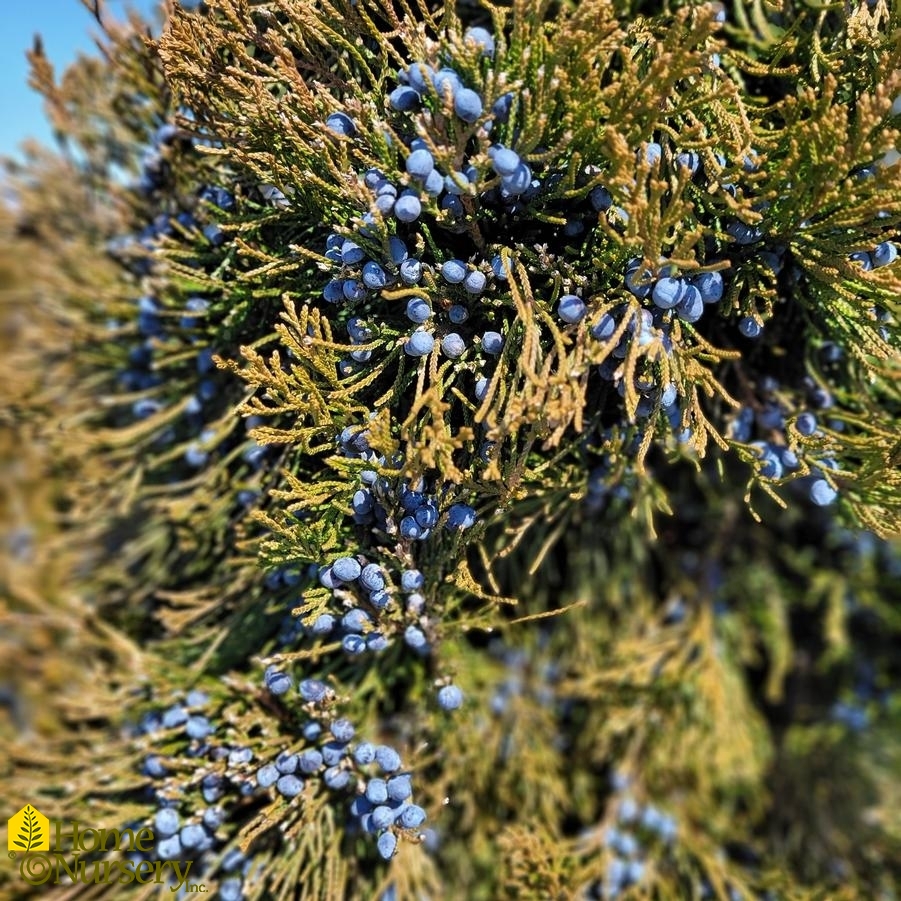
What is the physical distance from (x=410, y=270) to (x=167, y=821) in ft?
2.57

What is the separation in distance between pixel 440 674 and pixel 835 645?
3.78ft

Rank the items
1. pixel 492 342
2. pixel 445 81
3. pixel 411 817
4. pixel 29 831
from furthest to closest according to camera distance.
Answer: pixel 29 831
pixel 411 817
pixel 492 342
pixel 445 81

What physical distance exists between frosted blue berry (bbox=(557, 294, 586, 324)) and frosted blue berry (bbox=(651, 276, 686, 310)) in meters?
0.07

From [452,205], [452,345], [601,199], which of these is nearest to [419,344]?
[452,345]

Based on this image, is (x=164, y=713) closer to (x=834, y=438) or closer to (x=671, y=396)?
(x=671, y=396)

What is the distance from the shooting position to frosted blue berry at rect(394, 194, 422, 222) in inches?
27.3

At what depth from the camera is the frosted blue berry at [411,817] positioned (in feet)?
2.78

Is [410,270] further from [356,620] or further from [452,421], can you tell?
[356,620]

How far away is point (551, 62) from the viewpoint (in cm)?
65

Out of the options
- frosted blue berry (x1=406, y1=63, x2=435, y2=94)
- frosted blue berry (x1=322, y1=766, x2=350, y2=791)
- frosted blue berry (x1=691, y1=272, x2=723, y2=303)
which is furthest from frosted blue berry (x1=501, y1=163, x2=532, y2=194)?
frosted blue berry (x1=322, y1=766, x2=350, y2=791)

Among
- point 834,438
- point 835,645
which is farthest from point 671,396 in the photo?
point 835,645

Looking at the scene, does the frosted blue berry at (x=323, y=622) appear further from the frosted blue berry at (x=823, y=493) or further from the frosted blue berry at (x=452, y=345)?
the frosted blue berry at (x=823, y=493)

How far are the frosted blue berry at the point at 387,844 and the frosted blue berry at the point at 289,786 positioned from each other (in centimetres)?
12

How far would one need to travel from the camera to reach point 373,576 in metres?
0.78
